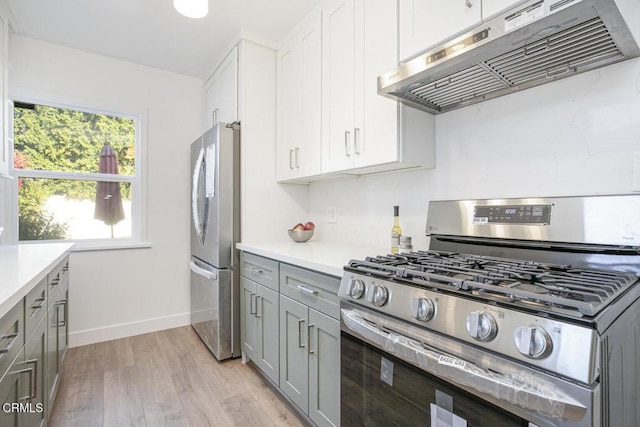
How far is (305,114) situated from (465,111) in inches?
41.6

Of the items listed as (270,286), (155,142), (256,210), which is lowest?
(270,286)

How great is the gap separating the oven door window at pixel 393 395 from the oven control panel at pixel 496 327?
15 centimetres

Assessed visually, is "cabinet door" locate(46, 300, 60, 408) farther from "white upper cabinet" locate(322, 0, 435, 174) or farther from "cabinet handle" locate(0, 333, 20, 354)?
"white upper cabinet" locate(322, 0, 435, 174)

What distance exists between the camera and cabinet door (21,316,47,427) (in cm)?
117

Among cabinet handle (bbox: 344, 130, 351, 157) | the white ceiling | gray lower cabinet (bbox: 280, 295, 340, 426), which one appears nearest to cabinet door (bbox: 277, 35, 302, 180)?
the white ceiling

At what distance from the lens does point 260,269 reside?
2.07 m

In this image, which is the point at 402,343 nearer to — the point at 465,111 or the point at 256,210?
the point at 465,111

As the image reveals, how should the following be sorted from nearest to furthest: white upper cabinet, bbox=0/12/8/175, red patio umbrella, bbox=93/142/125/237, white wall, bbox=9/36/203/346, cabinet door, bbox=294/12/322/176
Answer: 1. white upper cabinet, bbox=0/12/8/175
2. cabinet door, bbox=294/12/322/176
3. white wall, bbox=9/36/203/346
4. red patio umbrella, bbox=93/142/125/237

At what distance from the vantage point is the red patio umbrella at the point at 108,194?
292 centimetres

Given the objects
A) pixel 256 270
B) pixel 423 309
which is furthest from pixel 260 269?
pixel 423 309

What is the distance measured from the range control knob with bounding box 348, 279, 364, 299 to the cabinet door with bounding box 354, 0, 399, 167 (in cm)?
68

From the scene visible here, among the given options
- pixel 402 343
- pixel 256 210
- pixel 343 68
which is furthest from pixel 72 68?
pixel 402 343

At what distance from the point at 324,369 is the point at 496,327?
0.92m

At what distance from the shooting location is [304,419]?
1.70m
